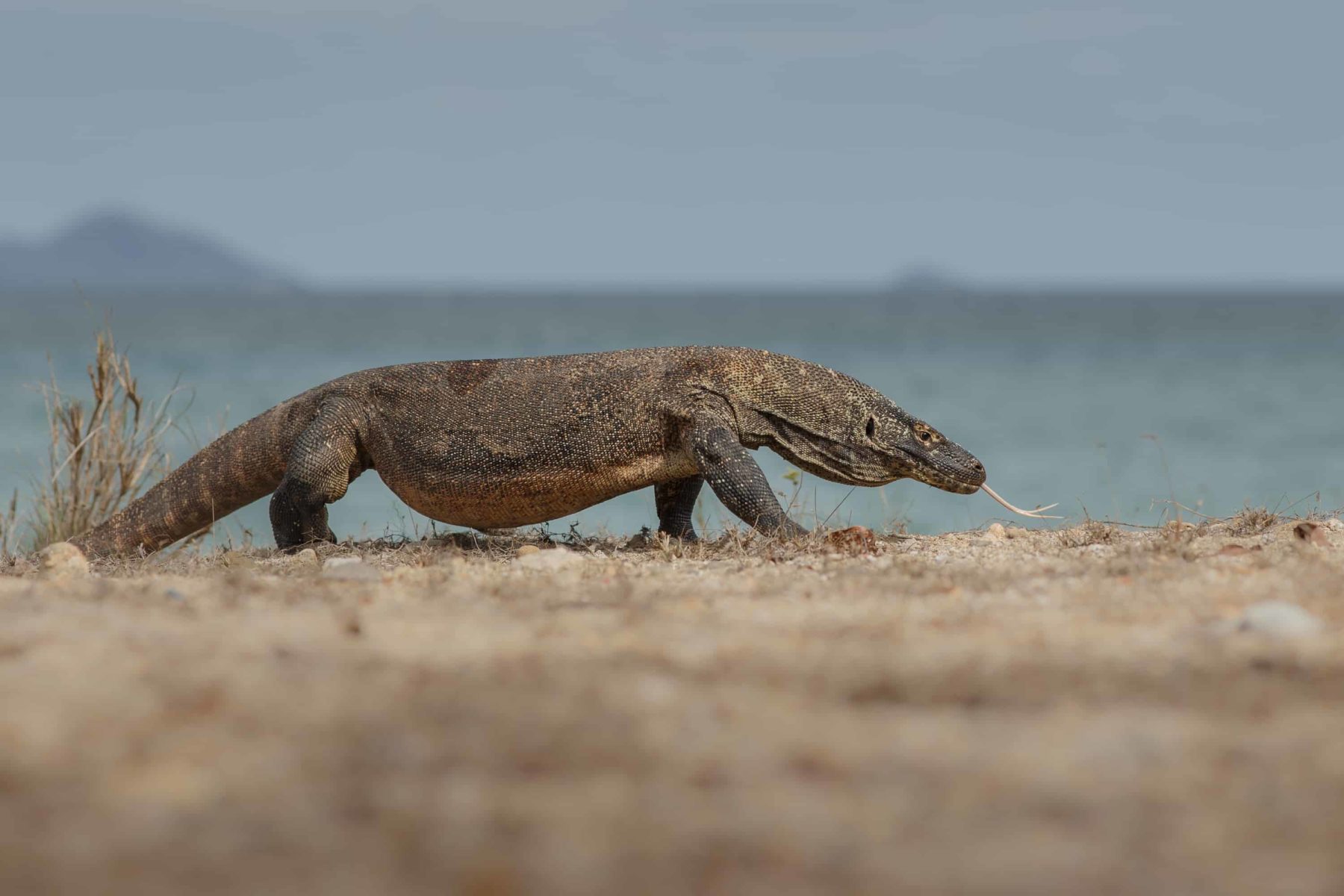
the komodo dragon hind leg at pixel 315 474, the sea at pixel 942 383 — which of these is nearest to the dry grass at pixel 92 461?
the sea at pixel 942 383

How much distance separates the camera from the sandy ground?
2.04 metres

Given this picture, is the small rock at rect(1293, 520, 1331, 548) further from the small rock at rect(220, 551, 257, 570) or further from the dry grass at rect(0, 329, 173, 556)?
the dry grass at rect(0, 329, 173, 556)

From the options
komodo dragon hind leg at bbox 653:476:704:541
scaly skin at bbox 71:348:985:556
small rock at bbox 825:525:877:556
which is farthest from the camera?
komodo dragon hind leg at bbox 653:476:704:541

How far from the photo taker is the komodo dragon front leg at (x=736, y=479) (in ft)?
21.1

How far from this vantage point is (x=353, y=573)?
16.9 feet

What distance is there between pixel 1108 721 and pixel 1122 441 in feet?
75.4

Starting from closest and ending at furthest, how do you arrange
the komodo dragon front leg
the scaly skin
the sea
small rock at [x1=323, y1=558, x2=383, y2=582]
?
small rock at [x1=323, y1=558, x2=383, y2=582]
the komodo dragon front leg
the scaly skin
the sea

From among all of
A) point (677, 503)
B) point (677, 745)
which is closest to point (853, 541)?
Result: point (677, 503)

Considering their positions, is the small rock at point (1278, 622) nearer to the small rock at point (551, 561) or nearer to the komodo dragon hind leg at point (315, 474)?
the small rock at point (551, 561)

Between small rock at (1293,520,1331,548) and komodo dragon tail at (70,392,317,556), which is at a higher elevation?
komodo dragon tail at (70,392,317,556)

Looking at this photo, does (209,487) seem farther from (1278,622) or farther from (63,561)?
(1278,622)

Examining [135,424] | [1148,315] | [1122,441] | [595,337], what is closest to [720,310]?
[1148,315]

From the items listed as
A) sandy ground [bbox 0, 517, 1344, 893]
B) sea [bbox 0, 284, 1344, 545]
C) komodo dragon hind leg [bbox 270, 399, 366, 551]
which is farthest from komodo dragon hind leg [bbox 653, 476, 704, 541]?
sandy ground [bbox 0, 517, 1344, 893]

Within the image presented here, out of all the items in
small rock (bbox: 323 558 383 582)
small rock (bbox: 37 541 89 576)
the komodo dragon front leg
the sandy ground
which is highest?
the komodo dragon front leg
